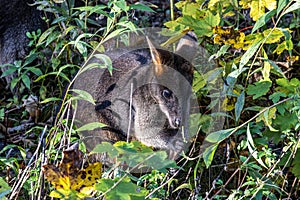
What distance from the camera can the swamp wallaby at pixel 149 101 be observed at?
124 inches

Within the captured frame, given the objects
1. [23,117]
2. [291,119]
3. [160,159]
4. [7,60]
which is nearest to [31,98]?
[23,117]

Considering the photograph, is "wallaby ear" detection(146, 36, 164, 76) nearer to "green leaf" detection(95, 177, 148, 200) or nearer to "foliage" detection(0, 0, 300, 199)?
"foliage" detection(0, 0, 300, 199)

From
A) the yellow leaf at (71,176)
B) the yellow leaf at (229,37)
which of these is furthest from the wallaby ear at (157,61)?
the yellow leaf at (71,176)

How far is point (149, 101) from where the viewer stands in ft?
Result: 10.5

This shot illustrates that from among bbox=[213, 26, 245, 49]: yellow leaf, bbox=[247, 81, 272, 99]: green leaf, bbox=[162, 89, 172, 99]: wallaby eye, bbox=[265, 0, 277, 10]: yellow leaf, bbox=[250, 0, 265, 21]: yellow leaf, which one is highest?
bbox=[265, 0, 277, 10]: yellow leaf

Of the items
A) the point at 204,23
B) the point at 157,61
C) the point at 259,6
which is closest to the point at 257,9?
the point at 259,6

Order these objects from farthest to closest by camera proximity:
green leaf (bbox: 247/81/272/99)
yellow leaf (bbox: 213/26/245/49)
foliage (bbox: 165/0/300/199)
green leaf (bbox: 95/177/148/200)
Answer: yellow leaf (bbox: 213/26/245/49) < green leaf (bbox: 247/81/272/99) < foliage (bbox: 165/0/300/199) < green leaf (bbox: 95/177/148/200)

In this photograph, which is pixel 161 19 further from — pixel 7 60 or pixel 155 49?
pixel 155 49

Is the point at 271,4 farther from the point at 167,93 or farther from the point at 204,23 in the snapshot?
the point at 167,93

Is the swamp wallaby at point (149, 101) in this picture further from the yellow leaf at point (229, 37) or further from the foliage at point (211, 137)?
the yellow leaf at point (229, 37)

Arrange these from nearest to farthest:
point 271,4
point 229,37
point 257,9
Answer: point 271,4
point 257,9
point 229,37

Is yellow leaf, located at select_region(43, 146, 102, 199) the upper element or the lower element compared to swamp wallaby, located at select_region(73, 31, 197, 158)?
upper

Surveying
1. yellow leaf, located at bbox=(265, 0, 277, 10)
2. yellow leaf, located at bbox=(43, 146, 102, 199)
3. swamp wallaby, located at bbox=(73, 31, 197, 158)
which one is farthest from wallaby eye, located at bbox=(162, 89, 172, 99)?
yellow leaf, located at bbox=(43, 146, 102, 199)

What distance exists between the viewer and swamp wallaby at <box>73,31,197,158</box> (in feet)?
10.3
